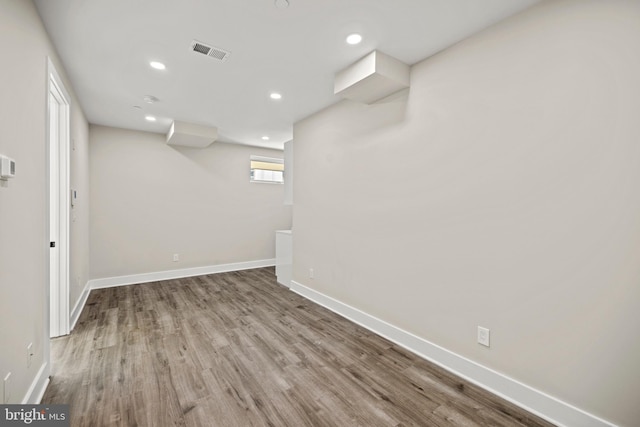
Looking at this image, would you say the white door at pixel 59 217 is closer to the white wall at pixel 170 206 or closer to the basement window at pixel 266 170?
the white wall at pixel 170 206

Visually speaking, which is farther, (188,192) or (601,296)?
(188,192)

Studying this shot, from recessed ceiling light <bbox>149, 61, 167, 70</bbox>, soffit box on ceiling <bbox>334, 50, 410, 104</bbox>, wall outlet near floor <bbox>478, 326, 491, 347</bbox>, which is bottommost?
wall outlet near floor <bbox>478, 326, 491, 347</bbox>

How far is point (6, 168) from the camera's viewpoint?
4.43ft

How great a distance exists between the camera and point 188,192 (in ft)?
16.9

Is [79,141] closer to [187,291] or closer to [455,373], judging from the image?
[187,291]

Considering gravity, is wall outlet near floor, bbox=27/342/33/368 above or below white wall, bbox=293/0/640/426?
below

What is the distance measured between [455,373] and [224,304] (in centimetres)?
283

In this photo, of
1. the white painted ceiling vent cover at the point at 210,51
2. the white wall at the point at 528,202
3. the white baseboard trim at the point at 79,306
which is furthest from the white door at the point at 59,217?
the white wall at the point at 528,202

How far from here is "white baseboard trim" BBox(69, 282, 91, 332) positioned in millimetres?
2965

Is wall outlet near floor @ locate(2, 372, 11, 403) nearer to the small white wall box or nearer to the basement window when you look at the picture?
the small white wall box

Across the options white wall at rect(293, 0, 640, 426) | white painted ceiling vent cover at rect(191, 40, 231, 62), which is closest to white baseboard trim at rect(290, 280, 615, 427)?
white wall at rect(293, 0, 640, 426)

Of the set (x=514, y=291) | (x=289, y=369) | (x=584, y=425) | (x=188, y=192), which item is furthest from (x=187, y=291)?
(x=584, y=425)

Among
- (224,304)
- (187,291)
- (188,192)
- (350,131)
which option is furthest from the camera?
(188,192)

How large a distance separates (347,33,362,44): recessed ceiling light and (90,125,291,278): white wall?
397 centimetres
